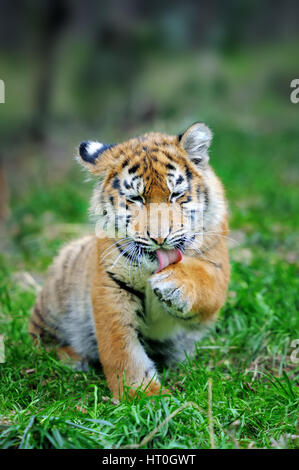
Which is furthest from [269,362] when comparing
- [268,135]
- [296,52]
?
[296,52]

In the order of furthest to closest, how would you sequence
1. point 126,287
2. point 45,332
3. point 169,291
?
point 45,332 < point 126,287 < point 169,291

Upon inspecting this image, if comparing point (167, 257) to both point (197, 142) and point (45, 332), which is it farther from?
point (45, 332)

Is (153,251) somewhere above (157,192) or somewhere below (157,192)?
below

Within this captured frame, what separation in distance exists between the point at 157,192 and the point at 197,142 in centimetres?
56

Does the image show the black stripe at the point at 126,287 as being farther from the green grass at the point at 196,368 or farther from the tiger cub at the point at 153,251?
the green grass at the point at 196,368

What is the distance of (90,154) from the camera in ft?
12.9

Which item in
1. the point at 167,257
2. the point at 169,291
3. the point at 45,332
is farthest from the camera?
the point at 45,332

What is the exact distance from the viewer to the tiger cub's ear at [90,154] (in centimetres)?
388

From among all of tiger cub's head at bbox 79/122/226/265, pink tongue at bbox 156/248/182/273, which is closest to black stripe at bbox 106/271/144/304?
tiger cub's head at bbox 79/122/226/265

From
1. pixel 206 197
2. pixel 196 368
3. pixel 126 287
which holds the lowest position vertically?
pixel 196 368

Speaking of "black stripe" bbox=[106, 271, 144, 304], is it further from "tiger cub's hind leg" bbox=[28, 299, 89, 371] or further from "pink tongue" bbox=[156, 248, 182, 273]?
"tiger cub's hind leg" bbox=[28, 299, 89, 371]

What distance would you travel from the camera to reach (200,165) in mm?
3826


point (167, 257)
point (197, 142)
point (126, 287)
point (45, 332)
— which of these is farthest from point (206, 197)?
point (45, 332)
